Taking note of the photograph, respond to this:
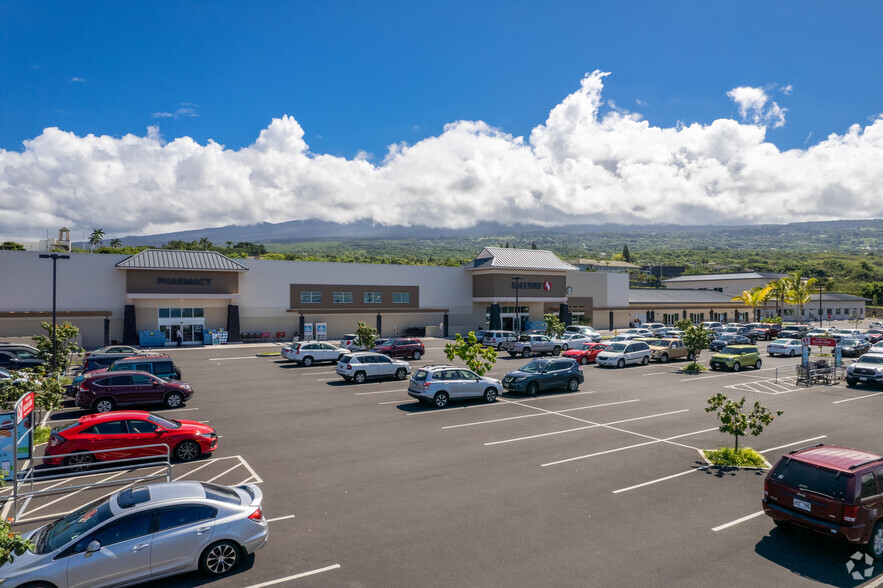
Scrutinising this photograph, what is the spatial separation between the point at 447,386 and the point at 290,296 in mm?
36180

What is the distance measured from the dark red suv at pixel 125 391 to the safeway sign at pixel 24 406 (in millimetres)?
7739

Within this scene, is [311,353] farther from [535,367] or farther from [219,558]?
[219,558]

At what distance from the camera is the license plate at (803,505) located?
30.6 feet

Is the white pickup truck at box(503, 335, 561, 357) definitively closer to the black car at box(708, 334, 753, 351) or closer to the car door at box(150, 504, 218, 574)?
the black car at box(708, 334, 753, 351)

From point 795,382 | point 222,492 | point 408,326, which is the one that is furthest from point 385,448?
point 408,326

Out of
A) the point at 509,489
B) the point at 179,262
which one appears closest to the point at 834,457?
the point at 509,489

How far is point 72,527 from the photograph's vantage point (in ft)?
26.8

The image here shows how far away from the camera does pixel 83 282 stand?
46.1 meters

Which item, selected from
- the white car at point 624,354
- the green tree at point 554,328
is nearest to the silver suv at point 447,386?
the white car at point 624,354

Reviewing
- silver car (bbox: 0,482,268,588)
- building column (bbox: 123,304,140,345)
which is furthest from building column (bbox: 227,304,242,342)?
silver car (bbox: 0,482,268,588)

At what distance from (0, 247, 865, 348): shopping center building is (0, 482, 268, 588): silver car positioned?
4367cm

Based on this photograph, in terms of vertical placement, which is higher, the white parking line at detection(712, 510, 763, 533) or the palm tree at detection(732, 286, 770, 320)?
the palm tree at detection(732, 286, 770, 320)

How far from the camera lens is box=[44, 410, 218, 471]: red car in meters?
13.8

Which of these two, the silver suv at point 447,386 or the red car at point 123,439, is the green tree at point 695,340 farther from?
the red car at point 123,439
